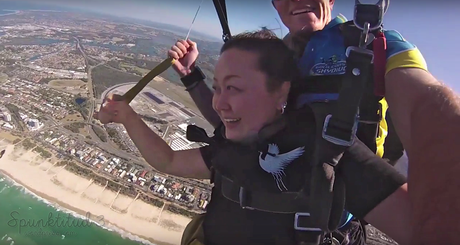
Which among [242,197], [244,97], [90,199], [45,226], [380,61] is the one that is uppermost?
[380,61]

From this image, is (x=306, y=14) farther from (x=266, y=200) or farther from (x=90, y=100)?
(x=90, y=100)

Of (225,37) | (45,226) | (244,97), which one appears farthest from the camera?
(45,226)

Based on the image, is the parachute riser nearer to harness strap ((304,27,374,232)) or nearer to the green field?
harness strap ((304,27,374,232))

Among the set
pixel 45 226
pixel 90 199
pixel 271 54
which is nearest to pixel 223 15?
pixel 271 54

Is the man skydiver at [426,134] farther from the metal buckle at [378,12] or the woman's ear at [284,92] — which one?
the woman's ear at [284,92]

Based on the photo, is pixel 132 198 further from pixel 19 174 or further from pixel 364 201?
pixel 364 201

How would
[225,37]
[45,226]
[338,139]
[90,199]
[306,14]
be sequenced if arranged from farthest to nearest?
[90,199] < [45,226] < [225,37] < [306,14] < [338,139]
